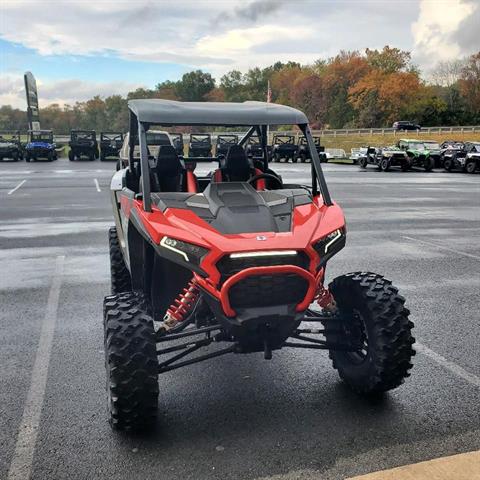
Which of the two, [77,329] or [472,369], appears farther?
[77,329]

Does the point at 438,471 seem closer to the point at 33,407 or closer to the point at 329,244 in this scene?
the point at 329,244

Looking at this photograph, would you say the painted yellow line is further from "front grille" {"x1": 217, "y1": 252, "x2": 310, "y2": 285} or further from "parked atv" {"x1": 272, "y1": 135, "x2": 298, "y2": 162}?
"parked atv" {"x1": 272, "y1": 135, "x2": 298, "y2": 162}

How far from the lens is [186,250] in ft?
11.0

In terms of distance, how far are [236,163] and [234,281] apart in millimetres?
1532

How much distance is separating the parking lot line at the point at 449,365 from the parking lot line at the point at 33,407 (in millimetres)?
3088

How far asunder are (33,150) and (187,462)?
125 ft

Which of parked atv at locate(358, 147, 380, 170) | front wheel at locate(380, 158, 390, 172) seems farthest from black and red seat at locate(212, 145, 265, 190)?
parked atv at locate(358, 147, 380, 170)

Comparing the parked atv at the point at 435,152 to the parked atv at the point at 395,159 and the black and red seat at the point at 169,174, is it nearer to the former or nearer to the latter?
the parked atv at the point at 395,159

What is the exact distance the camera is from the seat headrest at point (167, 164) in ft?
14.6

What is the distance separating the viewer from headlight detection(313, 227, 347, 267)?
3.52m

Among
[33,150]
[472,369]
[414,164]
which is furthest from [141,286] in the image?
[33,150]

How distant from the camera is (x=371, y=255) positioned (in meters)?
8.56

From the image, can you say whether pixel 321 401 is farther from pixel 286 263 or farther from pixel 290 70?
pixel 290 70

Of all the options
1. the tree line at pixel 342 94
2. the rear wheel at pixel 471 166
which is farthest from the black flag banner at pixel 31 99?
the rear wheel at pixel 471 166
